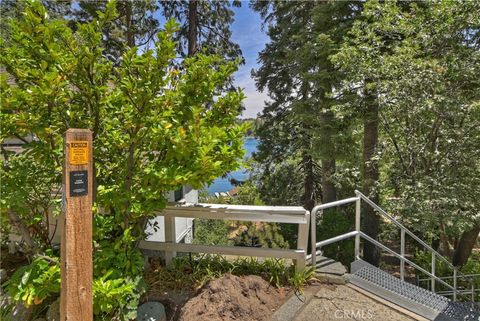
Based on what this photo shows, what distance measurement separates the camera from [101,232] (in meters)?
2.92

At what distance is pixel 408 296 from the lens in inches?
140

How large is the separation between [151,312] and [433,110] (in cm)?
551

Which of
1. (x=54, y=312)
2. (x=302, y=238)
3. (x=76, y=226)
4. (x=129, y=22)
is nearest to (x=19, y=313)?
(x=54, y=312)

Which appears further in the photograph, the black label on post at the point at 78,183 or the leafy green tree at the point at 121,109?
the leafy green tree at the point at 121,109

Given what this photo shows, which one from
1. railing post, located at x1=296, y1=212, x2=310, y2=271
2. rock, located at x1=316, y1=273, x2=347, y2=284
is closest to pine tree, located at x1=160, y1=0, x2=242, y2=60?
railing post, located at x1=296, y1=212, x2=310, y2=271

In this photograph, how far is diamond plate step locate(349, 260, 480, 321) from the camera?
3420 millimetres

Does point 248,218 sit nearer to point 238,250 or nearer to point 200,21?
point 238,250

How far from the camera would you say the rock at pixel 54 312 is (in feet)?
9.68

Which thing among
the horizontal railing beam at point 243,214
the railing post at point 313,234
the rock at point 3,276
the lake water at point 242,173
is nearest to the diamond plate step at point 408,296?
the railing post at point 313,234

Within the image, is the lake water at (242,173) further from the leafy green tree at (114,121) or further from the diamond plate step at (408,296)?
the diamond plate step at (408,296)

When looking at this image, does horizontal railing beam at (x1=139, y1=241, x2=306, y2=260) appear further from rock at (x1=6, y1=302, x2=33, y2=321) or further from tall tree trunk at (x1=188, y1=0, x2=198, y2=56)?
tall tree trunk at (x1=188, y1=0, x2=198, y2=56)

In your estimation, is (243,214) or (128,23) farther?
(128,23)

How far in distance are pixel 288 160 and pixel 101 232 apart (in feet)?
39.0

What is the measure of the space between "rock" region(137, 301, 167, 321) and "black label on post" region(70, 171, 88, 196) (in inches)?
64.1
